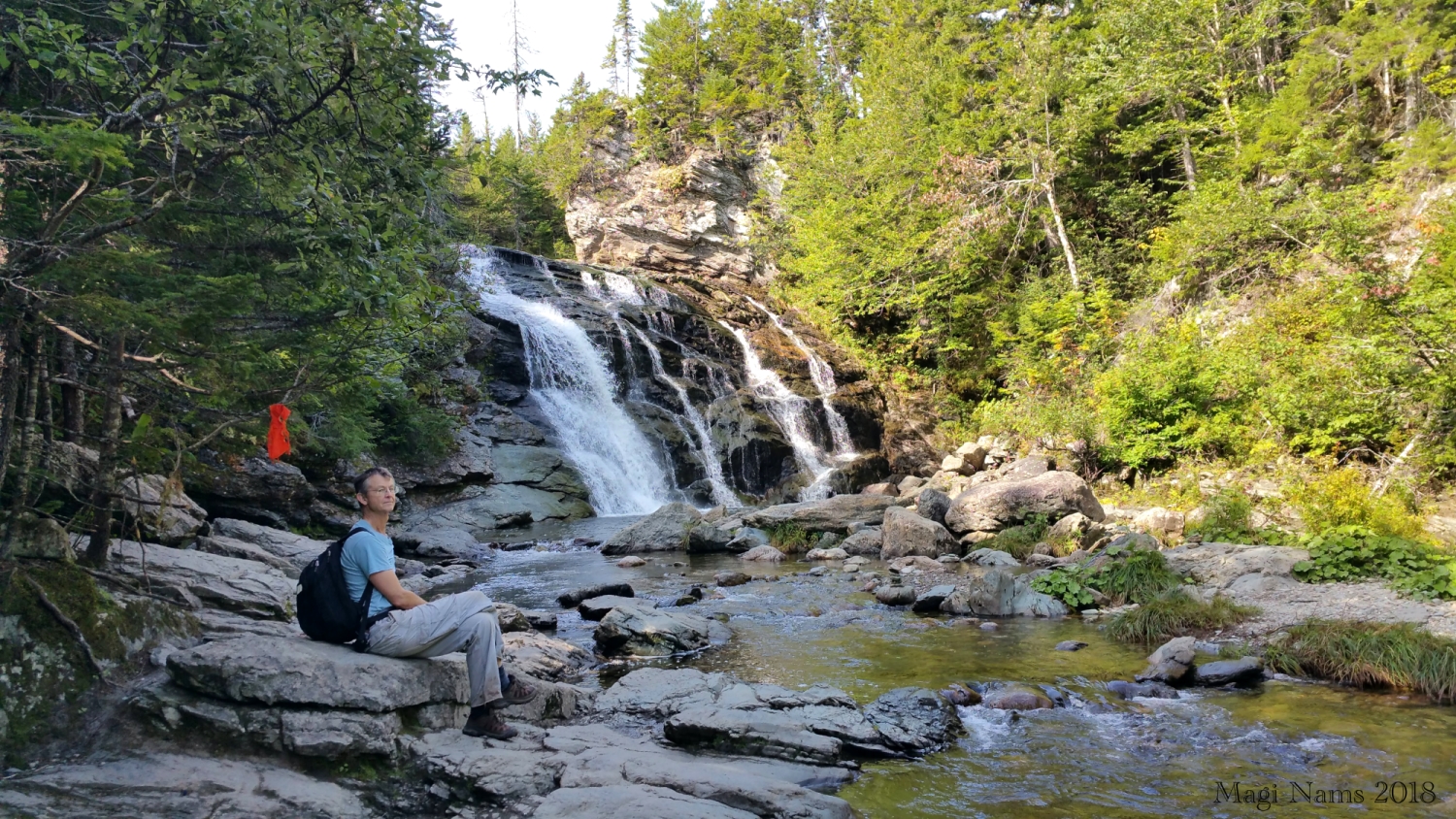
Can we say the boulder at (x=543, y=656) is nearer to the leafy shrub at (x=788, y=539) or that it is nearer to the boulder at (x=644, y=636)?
the boulder at (x=644, y=636)

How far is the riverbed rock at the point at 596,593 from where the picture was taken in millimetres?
10008

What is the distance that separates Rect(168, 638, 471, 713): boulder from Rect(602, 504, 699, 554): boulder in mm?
10136

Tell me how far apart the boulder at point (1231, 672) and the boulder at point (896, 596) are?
3690 mm

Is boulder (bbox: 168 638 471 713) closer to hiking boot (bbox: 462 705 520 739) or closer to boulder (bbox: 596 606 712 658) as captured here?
hiking boot (bbox: 462 705 520 739)

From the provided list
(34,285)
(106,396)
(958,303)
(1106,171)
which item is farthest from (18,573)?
(1106,171)

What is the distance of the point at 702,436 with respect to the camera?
22094mm

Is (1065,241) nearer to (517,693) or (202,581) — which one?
(517,693)

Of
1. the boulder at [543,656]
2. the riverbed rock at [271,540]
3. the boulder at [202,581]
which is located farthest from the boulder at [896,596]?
the riverbed rock at [271,540]

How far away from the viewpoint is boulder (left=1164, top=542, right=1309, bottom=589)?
888 centimetres

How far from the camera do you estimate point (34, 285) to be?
12.9 feet

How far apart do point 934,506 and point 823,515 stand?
2224 millimetres

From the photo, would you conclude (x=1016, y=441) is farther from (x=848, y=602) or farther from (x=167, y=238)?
(x=167, y=238)

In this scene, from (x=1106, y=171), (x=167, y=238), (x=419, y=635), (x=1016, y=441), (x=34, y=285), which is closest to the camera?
(x=34, y=285)

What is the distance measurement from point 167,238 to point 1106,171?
83.3 feet
